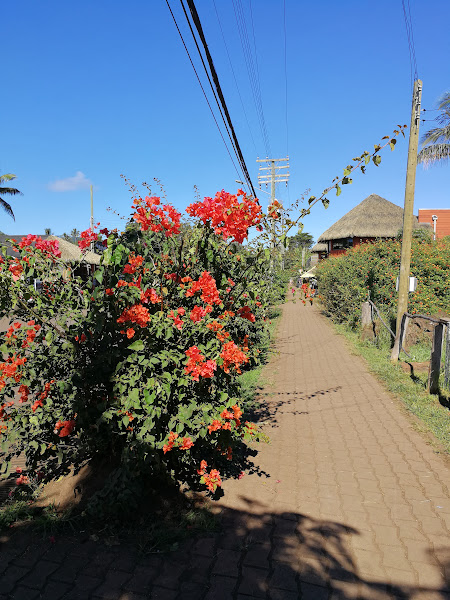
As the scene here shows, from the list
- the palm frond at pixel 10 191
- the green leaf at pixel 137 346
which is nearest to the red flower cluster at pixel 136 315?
the green leaf at pixel 137 346

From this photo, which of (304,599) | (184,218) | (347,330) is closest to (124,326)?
(184,218)

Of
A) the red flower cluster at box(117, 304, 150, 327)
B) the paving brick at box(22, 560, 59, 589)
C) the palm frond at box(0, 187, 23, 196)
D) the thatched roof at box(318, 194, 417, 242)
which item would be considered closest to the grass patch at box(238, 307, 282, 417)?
the red flower cluster at box(117, 304, 150, 327)

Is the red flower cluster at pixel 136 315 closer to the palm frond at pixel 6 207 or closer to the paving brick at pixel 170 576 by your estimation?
the paving brick at pixel 170 576

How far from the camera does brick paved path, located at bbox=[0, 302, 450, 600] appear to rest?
235 cm

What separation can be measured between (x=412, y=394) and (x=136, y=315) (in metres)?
5.04

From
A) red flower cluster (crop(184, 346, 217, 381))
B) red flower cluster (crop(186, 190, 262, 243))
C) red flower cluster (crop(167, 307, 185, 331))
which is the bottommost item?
red flower cluster (crop(184, 346, 217, 381))

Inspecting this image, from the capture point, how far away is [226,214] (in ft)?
10.3

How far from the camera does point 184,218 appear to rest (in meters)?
3.41

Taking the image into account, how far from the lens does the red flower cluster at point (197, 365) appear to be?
275 cm

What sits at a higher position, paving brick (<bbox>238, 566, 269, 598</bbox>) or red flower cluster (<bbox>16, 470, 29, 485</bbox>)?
red flower cluster (<bbox>16, 470, 29, 485</bbox>)

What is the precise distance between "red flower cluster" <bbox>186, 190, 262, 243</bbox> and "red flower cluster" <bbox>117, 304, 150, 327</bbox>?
0.89 m

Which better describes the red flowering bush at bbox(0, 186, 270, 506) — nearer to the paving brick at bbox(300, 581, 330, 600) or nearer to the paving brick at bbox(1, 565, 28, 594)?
the paving brick at bbox(1, 565, 28, 594)

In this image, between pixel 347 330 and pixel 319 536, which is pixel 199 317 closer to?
pixel 319 536

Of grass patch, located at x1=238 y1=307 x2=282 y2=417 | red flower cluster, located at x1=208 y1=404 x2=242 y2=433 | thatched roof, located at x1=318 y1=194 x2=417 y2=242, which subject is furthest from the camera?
thatched roof, located at x1=318 y1=194 x2=417 y2=242
